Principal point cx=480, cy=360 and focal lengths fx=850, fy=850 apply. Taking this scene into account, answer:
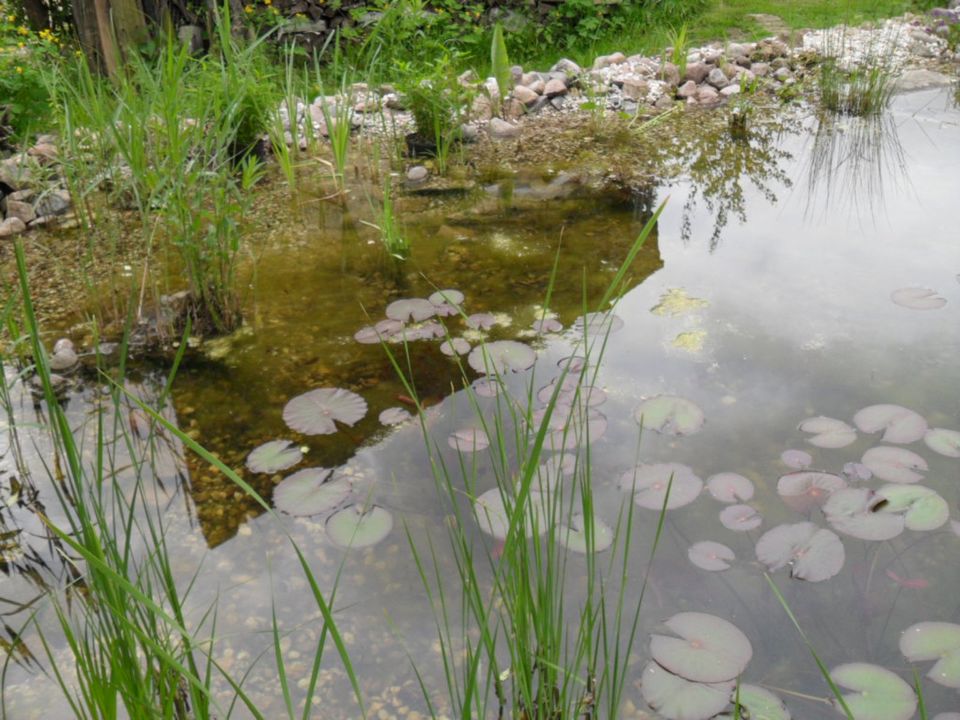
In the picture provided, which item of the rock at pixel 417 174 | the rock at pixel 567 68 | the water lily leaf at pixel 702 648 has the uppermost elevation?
the rock at pixel 567 68

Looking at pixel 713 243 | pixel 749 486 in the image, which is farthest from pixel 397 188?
pixel 749 486

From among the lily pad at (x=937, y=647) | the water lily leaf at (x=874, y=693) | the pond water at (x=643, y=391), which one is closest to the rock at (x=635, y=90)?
the pond water at (x=643, y=391)

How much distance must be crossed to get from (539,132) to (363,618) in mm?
3382

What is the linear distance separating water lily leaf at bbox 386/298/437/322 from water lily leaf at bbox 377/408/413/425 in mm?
483

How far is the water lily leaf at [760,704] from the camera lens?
1463mm

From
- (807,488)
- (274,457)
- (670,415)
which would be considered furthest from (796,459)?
(274,457)

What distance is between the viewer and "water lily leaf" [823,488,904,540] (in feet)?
6.02

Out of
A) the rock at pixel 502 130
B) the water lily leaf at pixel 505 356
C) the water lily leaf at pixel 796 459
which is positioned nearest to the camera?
the water lily leaf at pixel 796 459

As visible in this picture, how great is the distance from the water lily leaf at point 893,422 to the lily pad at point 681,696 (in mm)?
929

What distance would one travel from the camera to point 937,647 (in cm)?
158

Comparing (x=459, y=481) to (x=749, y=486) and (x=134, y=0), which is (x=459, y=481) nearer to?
(x=749, y=486)

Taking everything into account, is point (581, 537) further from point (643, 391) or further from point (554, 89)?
point (554, 89)

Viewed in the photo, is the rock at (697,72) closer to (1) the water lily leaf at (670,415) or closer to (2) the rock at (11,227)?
(1) the water lily leaf at (670,415)

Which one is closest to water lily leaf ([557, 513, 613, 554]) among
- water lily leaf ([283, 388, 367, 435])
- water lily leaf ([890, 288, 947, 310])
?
water lily leaf ([283, 388, 367, 435])
